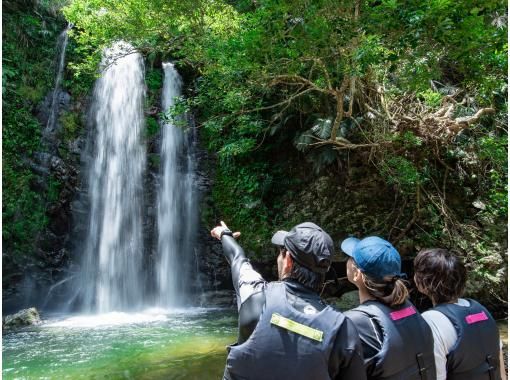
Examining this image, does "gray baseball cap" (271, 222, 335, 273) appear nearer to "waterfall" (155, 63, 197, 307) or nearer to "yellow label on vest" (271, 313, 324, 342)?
"yellow label on vest" (271, 313, 324, 342)

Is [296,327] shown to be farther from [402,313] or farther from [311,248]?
[402,313]

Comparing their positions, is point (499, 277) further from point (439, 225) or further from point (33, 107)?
point (33, 107)

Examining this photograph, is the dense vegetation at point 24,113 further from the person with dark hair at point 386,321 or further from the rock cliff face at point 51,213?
the person with dark hair at point 386,321

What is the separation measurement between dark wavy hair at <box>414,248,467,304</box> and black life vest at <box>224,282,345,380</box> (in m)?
0.75

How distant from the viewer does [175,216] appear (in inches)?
436

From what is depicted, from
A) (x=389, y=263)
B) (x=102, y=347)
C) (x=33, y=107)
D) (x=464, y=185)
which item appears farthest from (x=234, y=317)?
(x=33, y=107)

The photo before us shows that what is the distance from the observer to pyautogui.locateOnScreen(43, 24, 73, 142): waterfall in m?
11.4

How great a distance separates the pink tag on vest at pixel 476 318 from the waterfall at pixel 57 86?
37.7ft

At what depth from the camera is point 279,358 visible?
1.61m

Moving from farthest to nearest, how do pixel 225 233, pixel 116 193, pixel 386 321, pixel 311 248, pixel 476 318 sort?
pixel 116 193
pixel 225 233
pixel 476 318
pixel 386 321
pixel 311 248

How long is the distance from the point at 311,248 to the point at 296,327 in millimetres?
324

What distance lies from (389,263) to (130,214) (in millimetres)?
9747

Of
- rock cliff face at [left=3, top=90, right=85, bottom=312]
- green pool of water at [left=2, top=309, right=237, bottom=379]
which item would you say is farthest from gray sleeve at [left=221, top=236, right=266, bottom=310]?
rock cliff face at [left=3, top=90, right=85, bottom=312]

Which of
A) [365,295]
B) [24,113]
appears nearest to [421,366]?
[365,295]
